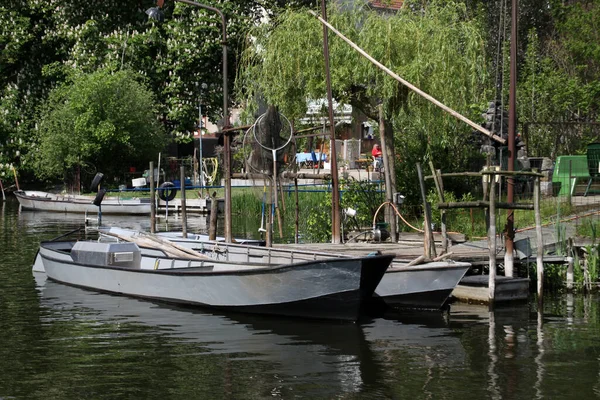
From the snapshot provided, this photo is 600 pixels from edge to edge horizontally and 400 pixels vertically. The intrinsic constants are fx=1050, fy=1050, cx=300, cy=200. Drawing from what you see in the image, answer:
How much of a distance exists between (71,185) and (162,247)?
2917 centimetres

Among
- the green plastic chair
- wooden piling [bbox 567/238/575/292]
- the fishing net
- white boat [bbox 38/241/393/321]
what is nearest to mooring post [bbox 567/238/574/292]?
wooden piling [bbox 567/238/575/292]

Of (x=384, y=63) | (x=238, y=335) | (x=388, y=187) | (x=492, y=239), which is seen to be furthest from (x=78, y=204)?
(x=492, y=239)

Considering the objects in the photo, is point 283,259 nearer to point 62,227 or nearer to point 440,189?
point 440,189

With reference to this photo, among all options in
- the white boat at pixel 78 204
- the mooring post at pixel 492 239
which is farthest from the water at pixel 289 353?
the white boat at pixel 78 204

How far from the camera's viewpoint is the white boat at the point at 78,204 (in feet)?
140

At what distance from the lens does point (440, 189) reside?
19.8 metres

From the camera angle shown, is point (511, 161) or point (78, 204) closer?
point (511, 161)

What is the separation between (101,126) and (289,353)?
112ft

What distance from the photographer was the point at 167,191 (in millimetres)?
40656

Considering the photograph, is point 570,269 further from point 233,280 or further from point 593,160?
point 593,160

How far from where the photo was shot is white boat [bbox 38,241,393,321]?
1739 cm

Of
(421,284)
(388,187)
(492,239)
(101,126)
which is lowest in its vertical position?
(421,284)

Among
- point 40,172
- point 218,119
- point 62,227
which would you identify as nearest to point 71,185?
point 40,172

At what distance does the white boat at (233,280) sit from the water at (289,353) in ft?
0.89
